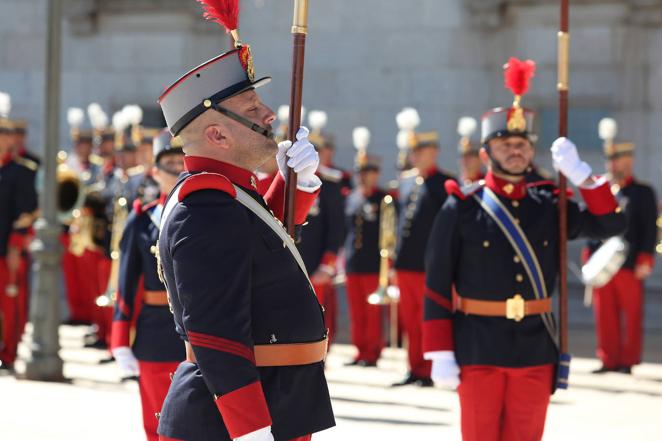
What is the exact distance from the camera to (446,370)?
6336 millimetres

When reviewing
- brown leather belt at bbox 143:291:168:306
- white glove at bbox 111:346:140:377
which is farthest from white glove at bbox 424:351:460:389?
white glove at bbox 111:346:140:377

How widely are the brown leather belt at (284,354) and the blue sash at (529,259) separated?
2290mm

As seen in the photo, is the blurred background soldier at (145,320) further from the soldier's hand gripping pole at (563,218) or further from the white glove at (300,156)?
the white glove at (300,156)

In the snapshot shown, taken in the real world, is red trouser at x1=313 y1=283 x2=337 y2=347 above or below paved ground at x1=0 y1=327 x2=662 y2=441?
above

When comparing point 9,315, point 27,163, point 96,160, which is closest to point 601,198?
point 9,315

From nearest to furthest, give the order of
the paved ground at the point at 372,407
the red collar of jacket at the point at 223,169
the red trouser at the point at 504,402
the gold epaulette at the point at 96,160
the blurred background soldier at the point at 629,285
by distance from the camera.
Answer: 1. the red collar of jacket at the point at 223,169
2. the red trouser at the point at 504,402
3. the paved ground at the point at 372,407
4. the blurred background soldier at the point at 629,285
5. the gold epaulette at the point at 96,160

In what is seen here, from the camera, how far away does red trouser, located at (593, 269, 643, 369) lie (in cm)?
1181

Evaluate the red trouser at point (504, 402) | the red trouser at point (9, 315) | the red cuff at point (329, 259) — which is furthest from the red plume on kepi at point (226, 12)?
the red trouser at point (9, 315)

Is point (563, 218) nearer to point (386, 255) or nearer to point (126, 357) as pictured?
point (126, 357)

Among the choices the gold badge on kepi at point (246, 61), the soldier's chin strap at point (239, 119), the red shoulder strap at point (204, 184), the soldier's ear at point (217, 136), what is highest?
the gold badge on kepi at point (246, 61)

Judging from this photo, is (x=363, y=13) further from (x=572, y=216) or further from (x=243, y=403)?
(x=243, y=403)

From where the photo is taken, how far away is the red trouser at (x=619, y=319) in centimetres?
1181

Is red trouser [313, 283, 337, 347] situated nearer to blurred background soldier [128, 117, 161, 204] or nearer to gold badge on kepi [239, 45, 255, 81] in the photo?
blurred background soldier [128, 117, 161, 204]

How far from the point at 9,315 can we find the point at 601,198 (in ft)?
22.6
